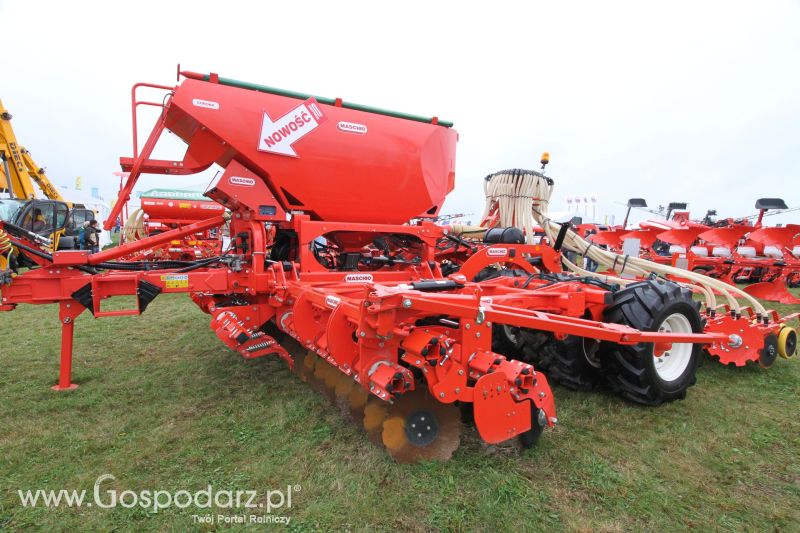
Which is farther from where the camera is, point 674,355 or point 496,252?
point 496,252

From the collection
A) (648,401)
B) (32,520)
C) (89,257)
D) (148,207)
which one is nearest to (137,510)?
(32,520)

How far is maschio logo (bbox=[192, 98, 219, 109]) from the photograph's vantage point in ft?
10.8

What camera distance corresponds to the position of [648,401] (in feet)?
10.4

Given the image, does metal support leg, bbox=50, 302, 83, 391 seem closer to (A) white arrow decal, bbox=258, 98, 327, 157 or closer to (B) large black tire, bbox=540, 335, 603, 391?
(A) white arrow decal, bbox=258, 98, 327, 157

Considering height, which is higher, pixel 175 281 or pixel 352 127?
pixel 352 127

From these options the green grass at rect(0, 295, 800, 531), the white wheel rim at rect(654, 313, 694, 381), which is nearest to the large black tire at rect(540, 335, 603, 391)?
the green grass at rect(0, 295, 800, 531)

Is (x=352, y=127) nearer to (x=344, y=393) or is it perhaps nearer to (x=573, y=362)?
(x=344, y=393)

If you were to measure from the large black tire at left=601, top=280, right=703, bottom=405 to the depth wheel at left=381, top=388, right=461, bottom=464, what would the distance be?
1499 millimetres

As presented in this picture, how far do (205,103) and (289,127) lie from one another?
0.66m

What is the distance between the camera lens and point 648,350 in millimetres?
3062

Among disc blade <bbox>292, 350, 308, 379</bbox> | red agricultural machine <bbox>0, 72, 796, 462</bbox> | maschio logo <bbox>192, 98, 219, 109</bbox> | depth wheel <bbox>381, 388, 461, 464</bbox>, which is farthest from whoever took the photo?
disc blade <bbox>292, 350, 308, 379</bbox>

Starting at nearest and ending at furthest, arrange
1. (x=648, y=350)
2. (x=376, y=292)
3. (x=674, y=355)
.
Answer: (x=376, y=292)
(x=648, y=350)
(x=674, y=355)

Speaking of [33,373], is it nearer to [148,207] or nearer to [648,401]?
[648,401]

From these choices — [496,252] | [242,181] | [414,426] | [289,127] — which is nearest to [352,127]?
[289,127]
